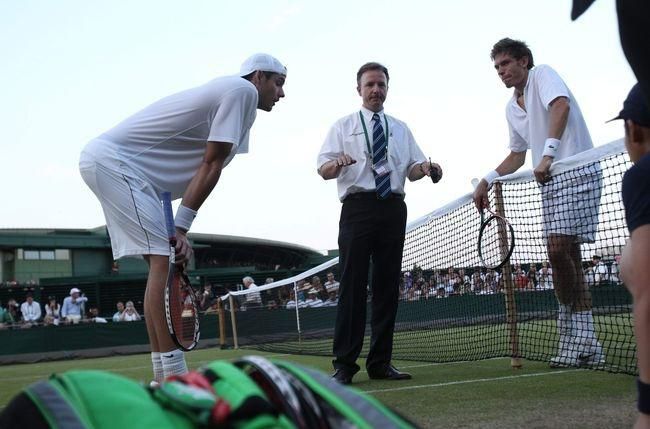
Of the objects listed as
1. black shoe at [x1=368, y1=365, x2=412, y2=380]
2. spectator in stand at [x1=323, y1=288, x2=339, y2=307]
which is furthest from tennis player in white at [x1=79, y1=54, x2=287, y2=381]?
spectator in stand at [x1=323, y1=288, x2=339, y2=307]

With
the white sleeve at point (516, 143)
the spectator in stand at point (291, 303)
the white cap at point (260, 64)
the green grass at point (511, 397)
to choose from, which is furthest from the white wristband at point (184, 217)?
the spectator in stand at point (291, 303)

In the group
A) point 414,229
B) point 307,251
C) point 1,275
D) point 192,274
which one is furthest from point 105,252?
point 414,229

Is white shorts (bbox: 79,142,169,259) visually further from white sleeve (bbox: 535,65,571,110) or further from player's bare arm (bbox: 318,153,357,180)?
white sleeve (bbox: 535,65,571,110)

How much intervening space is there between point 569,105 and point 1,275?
4099cm

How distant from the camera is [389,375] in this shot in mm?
5445

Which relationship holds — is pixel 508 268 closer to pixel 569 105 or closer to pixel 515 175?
pixel 515 175

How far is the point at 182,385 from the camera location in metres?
1.52

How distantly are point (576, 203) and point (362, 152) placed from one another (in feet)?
4.86

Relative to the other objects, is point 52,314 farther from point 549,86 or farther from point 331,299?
point 549,86

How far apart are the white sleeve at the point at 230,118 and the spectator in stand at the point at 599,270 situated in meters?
3.23

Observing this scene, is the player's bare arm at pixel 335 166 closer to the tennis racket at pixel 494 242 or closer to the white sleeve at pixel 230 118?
the white sleeve at pixel 230 118

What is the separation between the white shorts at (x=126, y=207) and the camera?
166 inches

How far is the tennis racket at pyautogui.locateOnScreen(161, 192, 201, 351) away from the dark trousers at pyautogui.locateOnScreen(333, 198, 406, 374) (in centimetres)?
140

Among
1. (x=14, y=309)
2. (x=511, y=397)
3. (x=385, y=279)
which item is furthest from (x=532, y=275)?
(x=14, y=309)
